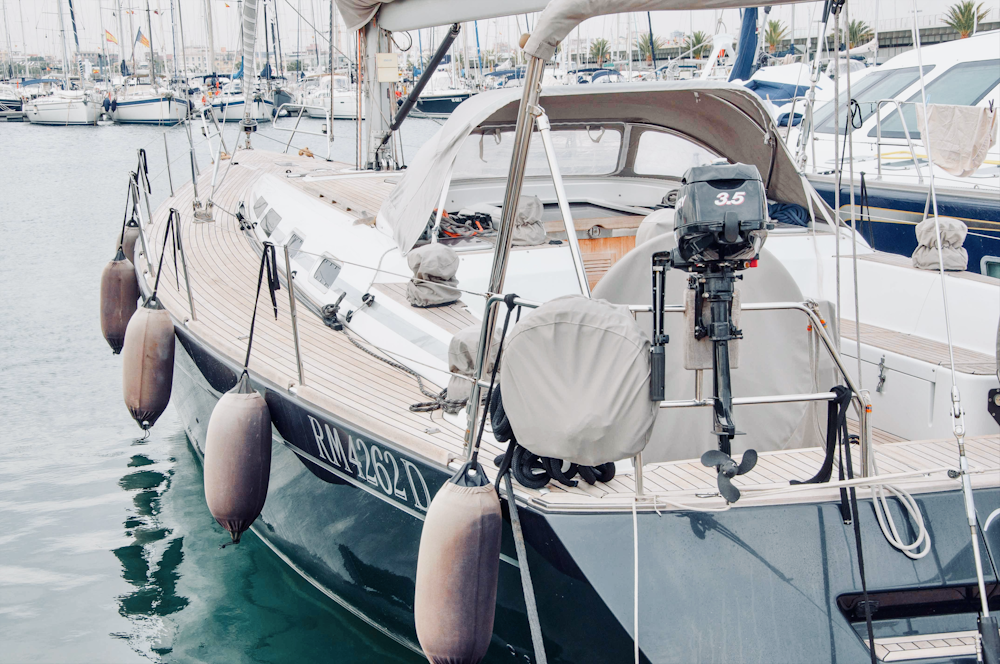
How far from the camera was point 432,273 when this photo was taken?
13.8 feet

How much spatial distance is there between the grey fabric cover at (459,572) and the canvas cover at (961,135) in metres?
7.39

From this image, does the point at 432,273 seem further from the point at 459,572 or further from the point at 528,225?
the point at 459,572

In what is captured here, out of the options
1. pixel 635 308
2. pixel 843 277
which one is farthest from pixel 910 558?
pixel 843 277

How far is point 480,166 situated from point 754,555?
3855mm

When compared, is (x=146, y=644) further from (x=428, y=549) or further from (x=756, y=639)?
(x=756, y=639)

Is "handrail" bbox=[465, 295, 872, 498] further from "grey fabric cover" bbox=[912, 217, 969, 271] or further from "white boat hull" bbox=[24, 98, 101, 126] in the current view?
"white boat hull" bbox=[24, 98, 101, 126]

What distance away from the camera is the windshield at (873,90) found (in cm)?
1131

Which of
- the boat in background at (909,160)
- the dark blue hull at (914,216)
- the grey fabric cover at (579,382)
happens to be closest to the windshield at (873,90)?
the boat in background at (909,160)

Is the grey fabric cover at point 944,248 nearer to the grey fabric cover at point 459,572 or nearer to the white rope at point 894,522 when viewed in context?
the white rope at point 894,522

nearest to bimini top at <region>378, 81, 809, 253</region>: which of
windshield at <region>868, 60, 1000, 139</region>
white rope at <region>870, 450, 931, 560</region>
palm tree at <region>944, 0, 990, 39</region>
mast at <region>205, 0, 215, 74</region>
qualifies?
white rope at <region>870, 450, 931, 560</region>

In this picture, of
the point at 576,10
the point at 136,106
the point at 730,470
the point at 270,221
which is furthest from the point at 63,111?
the point at 730,470

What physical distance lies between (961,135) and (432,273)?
6.63 metres

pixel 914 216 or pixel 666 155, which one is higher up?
pixel 666 155

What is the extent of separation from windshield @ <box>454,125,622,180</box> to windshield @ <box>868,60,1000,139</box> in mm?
5687
